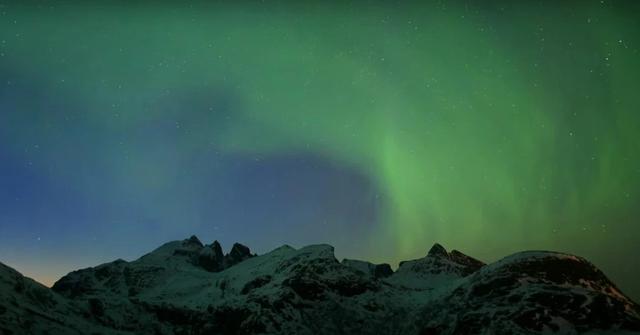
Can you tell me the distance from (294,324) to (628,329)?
3621 inches

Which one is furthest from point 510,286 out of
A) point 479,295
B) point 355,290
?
point 355,290

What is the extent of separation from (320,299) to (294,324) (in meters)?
19.2

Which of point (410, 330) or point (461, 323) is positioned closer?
point (461, 323)

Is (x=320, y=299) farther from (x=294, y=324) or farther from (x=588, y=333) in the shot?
(x=588, y=333)

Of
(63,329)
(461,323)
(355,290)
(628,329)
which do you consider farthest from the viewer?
(355,290)

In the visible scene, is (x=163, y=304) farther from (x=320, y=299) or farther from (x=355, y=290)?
(x=355, y=290)

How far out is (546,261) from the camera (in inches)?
5960

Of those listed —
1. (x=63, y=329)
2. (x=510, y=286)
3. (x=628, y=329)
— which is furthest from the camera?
(x=510, y=286)

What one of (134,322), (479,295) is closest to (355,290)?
(479,295)

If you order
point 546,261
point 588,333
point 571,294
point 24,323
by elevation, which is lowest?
point 24,323

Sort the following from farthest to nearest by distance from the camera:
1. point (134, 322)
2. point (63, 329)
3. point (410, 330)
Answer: point (134, 322)
point (410, 330)
point (63, 329)

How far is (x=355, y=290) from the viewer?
18375 centimetres

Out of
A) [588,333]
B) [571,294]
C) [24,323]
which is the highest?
[571,294]

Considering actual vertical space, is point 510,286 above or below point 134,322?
above
